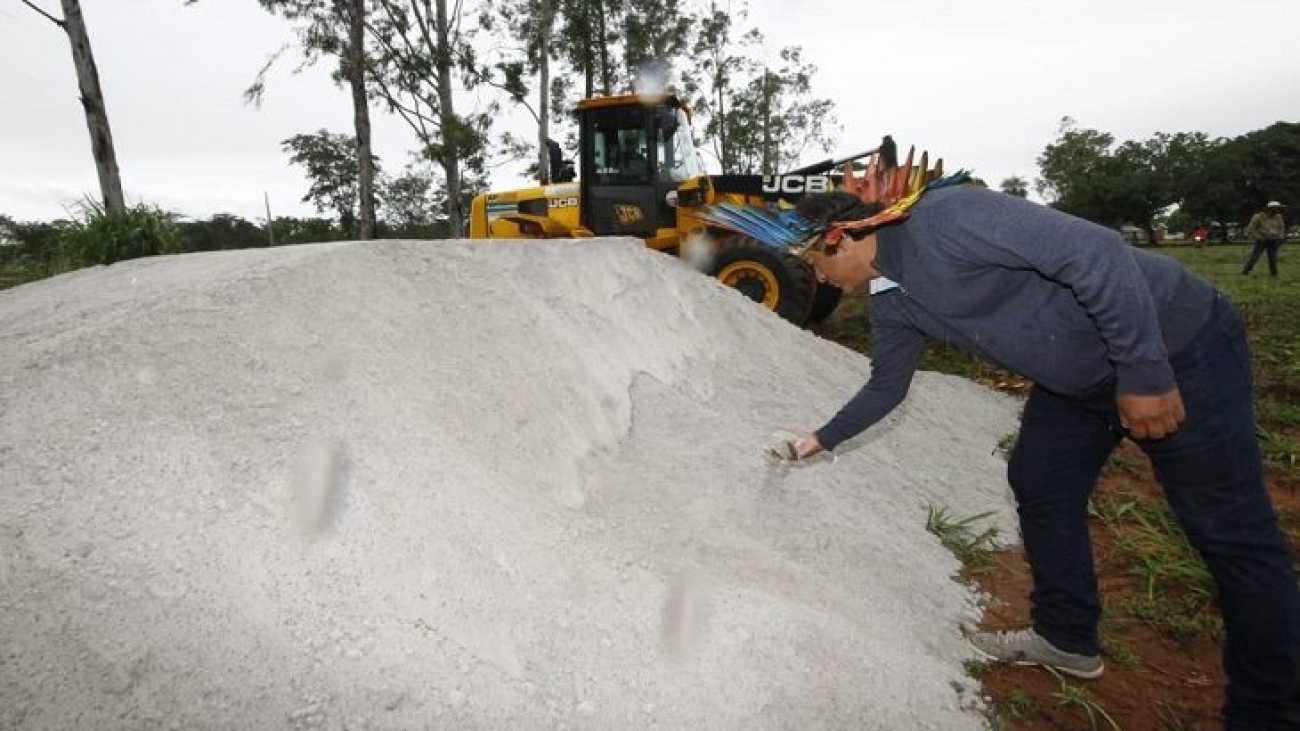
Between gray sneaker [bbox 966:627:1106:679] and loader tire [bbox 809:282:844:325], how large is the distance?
5.95 m

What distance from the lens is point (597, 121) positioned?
25.6ft

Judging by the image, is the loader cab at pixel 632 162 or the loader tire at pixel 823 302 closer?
the loader cab at pixel 632 162

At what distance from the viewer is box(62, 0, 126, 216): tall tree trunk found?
7.49 metres

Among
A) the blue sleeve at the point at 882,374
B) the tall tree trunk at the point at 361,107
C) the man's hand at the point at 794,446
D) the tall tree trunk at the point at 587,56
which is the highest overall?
the tall tree trunk at the point at 587,56

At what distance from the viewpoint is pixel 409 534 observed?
2016mm

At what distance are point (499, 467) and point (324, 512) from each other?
63 centimetres

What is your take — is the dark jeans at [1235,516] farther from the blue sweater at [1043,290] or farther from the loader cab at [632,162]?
the loader cab at [632,162]

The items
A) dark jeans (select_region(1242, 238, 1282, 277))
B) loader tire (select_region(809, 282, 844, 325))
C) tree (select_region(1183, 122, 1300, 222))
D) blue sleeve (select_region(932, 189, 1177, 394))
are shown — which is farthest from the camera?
tree (select_region(1183, 122, 1300, 222))

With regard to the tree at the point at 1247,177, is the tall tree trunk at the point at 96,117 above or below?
below

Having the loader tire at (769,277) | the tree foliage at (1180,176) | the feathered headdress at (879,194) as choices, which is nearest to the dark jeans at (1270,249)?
the loader tire at (769,277)

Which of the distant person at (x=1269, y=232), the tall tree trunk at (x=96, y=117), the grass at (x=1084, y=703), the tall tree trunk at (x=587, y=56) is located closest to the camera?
the grass at (x=1084, y=703)

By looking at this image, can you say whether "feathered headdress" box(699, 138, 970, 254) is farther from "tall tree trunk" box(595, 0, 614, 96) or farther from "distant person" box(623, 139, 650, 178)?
"tall tree trunk" box(595, 0, 614, 96)

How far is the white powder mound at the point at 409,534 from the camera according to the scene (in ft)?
5.36

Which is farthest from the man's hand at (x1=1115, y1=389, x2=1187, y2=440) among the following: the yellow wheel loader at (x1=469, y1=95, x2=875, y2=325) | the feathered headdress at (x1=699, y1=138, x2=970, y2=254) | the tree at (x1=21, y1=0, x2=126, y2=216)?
the tree at (x1=21, y1=0, x2=126, y2=216)
